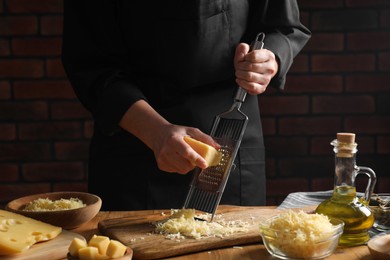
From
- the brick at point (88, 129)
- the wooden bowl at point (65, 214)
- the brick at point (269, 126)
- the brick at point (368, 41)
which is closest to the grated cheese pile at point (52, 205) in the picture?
the wooden bowl at point (65, 214)

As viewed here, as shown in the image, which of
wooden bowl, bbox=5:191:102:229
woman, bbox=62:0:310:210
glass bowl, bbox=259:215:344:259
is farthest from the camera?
woman, bbox=62:0:310:210

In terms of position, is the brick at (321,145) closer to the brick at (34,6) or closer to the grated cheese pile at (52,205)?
the brick at (34,6)

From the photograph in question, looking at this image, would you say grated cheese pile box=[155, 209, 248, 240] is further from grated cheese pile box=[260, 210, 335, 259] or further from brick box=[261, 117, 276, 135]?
brick box=[261, 117, 276, 135]

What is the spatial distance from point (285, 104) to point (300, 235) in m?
1.64

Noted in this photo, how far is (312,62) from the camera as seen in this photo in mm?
2891

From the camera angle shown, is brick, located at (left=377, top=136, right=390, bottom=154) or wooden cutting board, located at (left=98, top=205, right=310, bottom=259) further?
brick, located at (left=377, top=136, right=390, bottom=154)

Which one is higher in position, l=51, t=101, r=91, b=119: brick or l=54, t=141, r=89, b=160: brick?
l=51, t=101, r=91, b=119: brick

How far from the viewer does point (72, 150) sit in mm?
2914

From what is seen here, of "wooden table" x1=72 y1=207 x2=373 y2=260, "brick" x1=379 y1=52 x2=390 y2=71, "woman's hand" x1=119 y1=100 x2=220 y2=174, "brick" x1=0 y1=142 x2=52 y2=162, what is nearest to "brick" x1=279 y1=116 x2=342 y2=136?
"brick" x1=379 y1=52 x2=390 y2=71

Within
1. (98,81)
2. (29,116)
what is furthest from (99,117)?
(29,116)

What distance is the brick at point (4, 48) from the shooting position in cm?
283

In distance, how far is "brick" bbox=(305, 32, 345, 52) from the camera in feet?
9.42

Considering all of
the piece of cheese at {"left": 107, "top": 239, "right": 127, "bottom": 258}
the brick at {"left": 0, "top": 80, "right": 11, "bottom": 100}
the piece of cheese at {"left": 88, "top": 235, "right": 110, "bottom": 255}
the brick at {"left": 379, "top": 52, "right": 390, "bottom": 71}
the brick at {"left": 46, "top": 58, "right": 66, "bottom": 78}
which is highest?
the brick at {"left": 379, "top": 52, "right": 390, "bottom": 71}

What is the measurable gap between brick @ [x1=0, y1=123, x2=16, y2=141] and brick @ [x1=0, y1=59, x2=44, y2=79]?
20 cm
